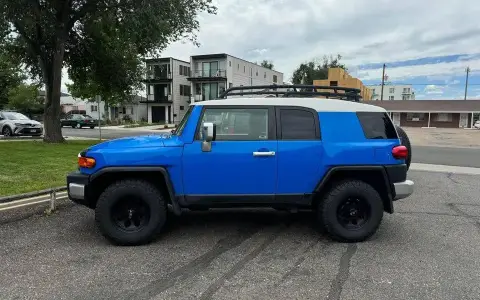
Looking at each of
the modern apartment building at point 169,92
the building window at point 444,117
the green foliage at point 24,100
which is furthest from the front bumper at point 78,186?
the building window at point 444,117

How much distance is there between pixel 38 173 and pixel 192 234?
5292 mm

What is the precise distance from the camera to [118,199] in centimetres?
431

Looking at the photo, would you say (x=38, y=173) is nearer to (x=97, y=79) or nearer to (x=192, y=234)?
(x=192, y=234)

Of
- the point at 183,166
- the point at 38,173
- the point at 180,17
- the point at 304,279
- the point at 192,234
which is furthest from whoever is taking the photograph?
the point at 180,17

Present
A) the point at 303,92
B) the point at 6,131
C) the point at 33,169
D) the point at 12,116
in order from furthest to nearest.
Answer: the point at 12,116 < the point at 6,131 < the point at 33,169 < the point at 303,92

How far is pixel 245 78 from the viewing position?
4988cm

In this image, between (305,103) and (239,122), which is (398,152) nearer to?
(305,103)

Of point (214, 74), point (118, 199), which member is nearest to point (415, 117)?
point (214, 74)

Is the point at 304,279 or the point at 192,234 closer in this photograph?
the point at 304,279

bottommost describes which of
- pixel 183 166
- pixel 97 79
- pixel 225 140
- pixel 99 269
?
pixel 99 269

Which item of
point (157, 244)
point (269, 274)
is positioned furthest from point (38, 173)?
point (269, 274)

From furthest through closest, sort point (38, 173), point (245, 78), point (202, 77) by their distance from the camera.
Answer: point (245, 78) < point (202, 77) < point (38, 173)

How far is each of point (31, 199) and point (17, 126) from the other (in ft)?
52.3

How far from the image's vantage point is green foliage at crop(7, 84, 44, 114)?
4638cm
